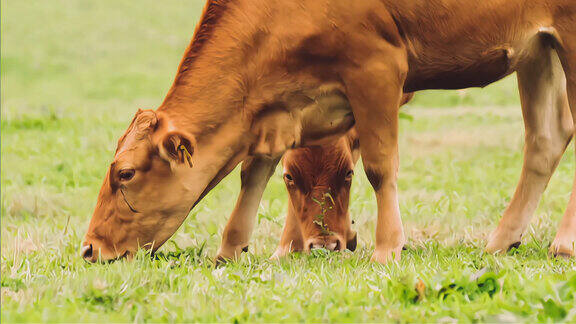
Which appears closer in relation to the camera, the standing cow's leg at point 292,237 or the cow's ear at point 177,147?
the cow's ear at point 177,147

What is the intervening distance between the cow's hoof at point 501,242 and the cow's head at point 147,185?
6.17ft

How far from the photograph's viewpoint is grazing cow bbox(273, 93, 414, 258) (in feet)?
17.7

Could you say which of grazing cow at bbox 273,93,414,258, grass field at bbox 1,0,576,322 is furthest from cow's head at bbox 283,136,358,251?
grass field at bbox 1,0,576,322

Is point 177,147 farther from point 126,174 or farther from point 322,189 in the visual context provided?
point 322,189

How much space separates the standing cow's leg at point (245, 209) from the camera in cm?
523

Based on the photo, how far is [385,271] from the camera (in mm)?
4246

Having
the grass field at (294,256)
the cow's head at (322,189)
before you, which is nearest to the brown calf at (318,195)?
the cow's head at (322,189)

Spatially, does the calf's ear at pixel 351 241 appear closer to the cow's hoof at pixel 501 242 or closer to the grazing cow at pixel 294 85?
the grazing cow at pixel 294 85

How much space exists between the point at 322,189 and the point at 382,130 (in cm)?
86

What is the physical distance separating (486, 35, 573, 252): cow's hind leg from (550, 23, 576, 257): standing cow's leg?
399mm

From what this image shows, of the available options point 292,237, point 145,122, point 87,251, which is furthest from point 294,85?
point 87,251

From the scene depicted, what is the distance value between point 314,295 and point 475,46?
2059 millimetres

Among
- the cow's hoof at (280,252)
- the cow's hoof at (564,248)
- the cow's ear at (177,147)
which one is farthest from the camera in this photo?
the cow's hoof at (280,252)

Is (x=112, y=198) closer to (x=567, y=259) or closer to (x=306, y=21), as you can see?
(x=306, y=21)
